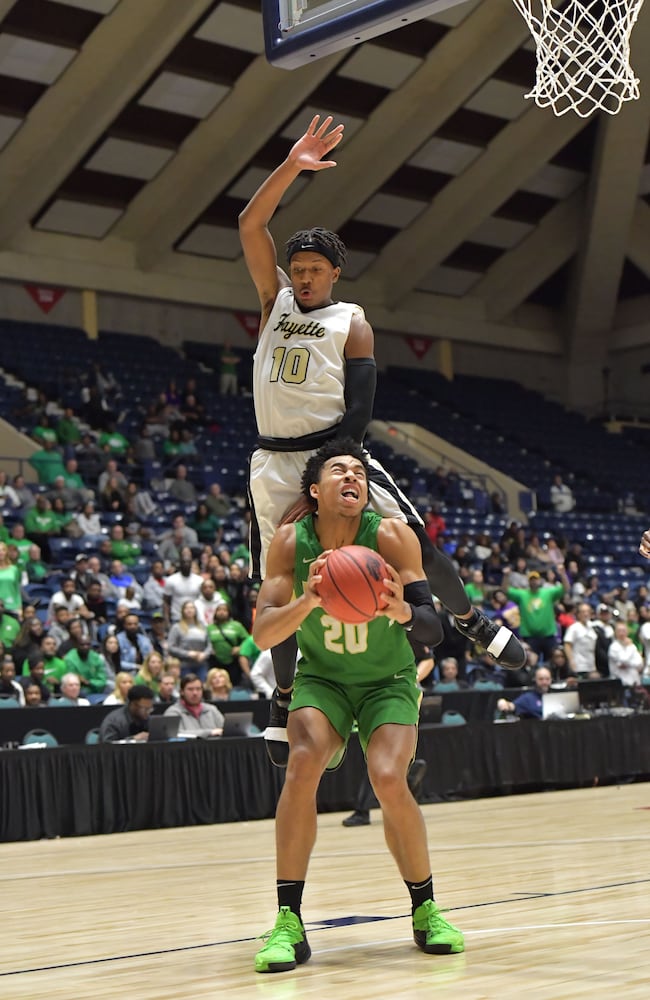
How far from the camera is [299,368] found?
19.9 ft

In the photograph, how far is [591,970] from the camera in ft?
15.5

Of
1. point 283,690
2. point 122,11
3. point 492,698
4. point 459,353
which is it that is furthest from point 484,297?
point 283,690

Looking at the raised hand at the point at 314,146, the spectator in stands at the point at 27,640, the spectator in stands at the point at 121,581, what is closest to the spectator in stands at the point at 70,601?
the spectator in stands at the point at 27,640

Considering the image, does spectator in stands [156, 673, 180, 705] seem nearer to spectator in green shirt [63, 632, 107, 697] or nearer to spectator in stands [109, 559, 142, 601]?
spectator in green shirt [63, 632, 107, 697]

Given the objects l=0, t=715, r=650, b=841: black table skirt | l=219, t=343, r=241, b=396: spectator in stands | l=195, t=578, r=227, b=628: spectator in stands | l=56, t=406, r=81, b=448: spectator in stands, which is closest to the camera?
l=0, t=715, r=650, b=841: black table skirt

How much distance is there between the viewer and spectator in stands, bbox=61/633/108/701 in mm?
14609

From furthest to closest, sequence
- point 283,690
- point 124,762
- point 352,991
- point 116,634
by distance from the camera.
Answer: point 116,634, point 124,762, point 283,690, point 352,991

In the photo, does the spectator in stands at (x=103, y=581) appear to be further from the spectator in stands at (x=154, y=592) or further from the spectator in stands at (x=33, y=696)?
the spectator in stands at (x=33, y=696)

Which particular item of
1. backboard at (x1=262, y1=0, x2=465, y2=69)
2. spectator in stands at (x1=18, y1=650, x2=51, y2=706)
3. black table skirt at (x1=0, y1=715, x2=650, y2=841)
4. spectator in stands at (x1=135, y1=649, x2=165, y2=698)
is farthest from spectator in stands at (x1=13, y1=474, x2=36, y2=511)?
backboard at (x1=262, y1=0, x2=465, y2=69)

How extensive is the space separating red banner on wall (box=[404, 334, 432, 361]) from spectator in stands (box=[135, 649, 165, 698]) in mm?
19970

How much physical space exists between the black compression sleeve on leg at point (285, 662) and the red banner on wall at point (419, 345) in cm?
2729

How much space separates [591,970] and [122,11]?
1936 centimetres

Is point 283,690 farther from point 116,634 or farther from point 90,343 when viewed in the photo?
point 90,343

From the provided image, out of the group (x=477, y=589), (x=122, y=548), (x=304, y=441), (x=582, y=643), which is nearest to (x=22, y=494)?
(x=122, y=548)
